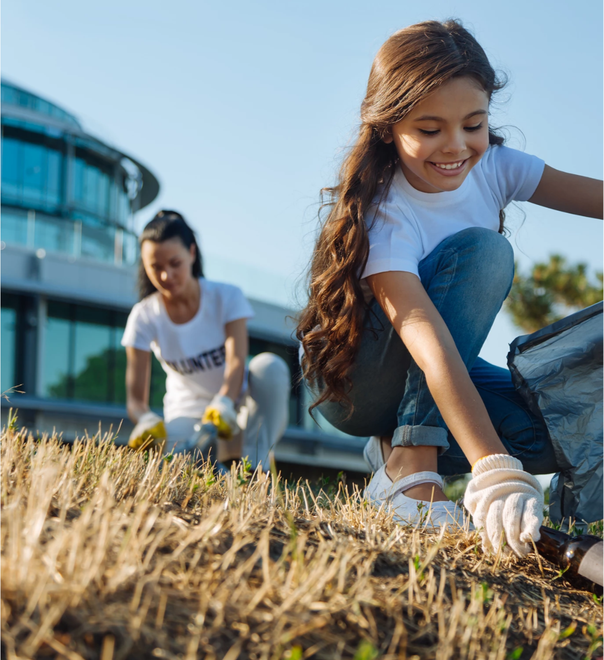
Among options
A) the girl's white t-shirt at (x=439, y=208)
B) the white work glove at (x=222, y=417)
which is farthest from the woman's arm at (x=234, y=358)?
the girl's white t-shirt at (x=439, y=208)

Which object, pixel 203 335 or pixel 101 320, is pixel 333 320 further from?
pixel 101 320

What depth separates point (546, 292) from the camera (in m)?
20.1

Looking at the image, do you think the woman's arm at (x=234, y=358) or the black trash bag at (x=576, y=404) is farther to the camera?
the woman's arm at (x=234, y=358)

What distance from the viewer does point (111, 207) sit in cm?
2800

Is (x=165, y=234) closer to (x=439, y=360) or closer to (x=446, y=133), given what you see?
(x=446, y=133)

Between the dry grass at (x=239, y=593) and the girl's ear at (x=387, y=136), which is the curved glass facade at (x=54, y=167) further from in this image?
the dry grass at (x=239, y=593)

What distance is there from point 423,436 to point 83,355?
1774 centimetres

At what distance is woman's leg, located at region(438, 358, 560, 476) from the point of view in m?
2.66

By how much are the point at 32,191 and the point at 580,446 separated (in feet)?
83.1

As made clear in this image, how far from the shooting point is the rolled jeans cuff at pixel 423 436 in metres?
2.34

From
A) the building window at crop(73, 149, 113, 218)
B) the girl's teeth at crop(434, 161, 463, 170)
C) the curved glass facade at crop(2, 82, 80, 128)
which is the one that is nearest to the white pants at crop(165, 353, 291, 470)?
the girl's teeth at crop(434, 161, 463, 170)

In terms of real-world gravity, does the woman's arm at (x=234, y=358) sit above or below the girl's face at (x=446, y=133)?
below

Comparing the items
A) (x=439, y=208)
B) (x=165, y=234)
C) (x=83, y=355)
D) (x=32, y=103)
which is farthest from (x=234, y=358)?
(x=32, y=103)

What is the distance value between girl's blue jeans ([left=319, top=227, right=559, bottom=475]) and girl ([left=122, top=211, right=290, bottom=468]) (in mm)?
2668
